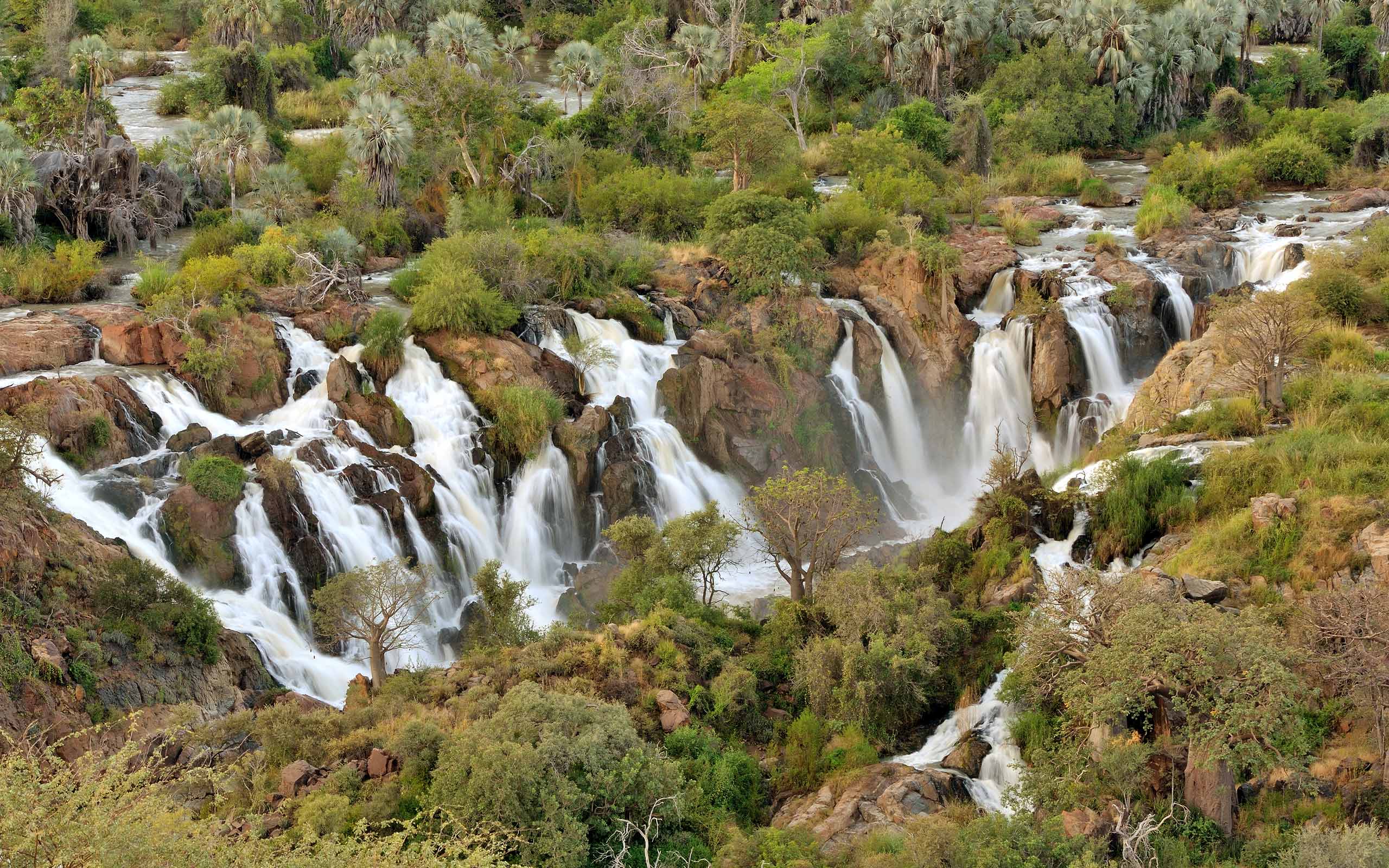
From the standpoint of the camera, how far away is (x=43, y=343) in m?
27.4

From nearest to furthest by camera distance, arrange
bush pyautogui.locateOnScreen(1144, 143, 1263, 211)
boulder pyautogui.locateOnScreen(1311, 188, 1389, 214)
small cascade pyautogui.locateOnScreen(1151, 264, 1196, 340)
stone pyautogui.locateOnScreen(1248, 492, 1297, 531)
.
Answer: stone pyautogui.locateOnScreen(1248, 492, 1297, 531), small cascade pyautogui.locateOnScreen(1151, 264, 1196, 340), boulder pyautogui.locateOnScreen(1311, 188, 1389, 214), bush pyautogui.locateOnScreen(1144, 143, 1263, 211)

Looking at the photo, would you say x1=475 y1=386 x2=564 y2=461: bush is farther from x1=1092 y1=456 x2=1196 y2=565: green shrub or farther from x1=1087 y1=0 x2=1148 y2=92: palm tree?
x1=1087 y1=0 x2=1148 y2=92: palm tree

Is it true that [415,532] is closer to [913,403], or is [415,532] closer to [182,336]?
[182,336]

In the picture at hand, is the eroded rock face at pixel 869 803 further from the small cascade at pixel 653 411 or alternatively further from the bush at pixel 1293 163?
the bush at pixel 1293 163

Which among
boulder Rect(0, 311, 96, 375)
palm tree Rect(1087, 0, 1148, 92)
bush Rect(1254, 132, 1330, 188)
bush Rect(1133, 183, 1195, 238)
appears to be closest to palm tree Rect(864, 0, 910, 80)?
palm tree Rect(1087, 0, 1148, 92)

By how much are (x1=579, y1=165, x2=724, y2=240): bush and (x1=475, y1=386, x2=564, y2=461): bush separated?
11.4 m

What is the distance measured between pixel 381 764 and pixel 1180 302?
27.4 metres

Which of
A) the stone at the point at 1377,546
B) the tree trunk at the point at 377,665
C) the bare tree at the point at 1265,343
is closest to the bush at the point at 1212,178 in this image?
the bare tree at the point at 1265,343

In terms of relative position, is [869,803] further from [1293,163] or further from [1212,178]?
[1293,163]

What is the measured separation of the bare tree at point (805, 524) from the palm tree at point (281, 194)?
776 inches

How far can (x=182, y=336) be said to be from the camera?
1110 inches

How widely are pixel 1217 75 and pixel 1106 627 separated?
5076cm

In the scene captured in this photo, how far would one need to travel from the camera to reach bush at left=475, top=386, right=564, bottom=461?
2864 cm

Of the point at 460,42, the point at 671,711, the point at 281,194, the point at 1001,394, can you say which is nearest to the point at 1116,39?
the point at 460,42
